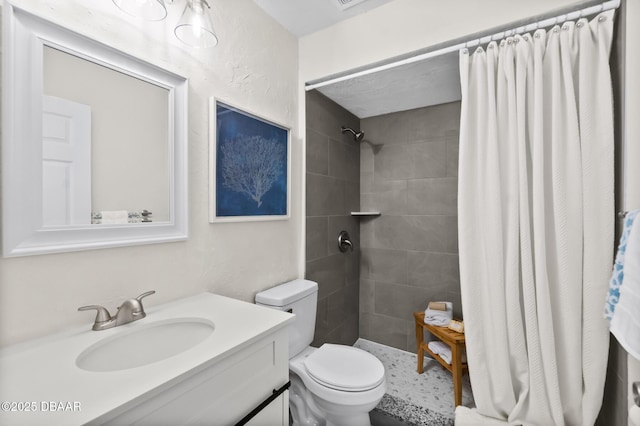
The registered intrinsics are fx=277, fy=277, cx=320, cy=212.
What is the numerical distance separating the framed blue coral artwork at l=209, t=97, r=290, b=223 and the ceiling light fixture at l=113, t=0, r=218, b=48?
26cm

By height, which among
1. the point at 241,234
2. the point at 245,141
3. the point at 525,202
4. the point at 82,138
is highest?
the point at 245,141

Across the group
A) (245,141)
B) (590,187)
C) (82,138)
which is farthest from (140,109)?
(590,187)

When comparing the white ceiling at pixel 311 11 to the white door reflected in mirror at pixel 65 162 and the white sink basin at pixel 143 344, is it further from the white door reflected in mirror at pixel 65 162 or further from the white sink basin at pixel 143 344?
the white sink basin at pixel 143 344

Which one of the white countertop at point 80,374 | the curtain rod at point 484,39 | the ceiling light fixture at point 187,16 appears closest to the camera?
the white countertop at point 80,374

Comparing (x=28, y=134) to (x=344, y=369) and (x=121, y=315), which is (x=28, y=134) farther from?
(x=344, y=369)

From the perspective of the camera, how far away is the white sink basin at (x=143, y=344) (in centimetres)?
85

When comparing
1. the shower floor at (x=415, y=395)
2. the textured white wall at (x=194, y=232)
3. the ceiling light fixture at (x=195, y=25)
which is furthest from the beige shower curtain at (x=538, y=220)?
the ceiling light fixture at (x=195, y=25)

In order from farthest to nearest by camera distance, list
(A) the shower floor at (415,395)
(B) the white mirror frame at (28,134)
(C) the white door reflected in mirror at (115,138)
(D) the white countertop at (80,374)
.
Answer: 1. (A) the shower floor at (415,395)
2. (C) the white door reflected in mirror at (115,138)
3. (B) the white mirror frame at (28,134)
4. (D) the white countertop at (80,374)

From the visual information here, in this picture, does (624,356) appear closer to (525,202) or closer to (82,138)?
(525,202)

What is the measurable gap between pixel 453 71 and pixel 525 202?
0.94m

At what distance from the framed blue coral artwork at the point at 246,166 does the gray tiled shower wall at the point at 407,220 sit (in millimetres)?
1068

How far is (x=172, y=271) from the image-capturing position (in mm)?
1178

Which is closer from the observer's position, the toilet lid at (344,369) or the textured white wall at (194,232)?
the textured white wall at (194,232)

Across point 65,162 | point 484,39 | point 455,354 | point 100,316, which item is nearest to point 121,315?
point 100,316
